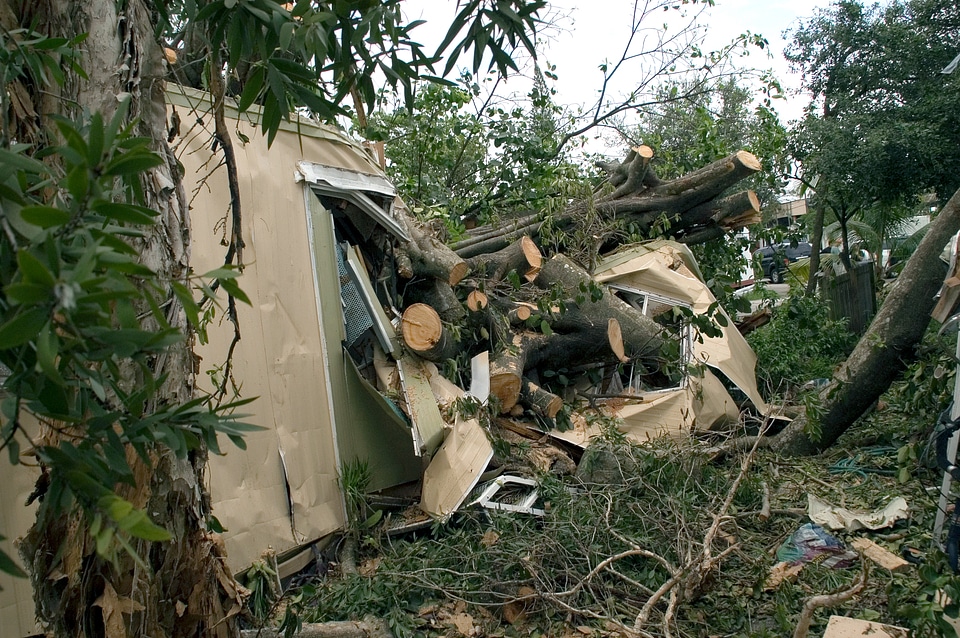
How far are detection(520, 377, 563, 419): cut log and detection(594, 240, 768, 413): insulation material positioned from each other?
60.4 inches

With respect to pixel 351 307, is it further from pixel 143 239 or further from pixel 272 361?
pixel 143 239

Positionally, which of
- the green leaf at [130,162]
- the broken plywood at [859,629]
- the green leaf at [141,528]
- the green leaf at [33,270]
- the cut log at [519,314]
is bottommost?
the broken plywood at [859,629]

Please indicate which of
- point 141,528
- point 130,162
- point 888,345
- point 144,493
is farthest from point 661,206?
point 141,528

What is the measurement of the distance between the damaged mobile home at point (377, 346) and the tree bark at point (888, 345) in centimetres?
86

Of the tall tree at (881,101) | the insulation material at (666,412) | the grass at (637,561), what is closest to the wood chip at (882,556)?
the grass at (637,561)

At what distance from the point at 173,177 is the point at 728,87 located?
31.8ft

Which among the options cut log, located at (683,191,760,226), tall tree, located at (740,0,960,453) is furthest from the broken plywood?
tall tree, located at (740,0,960,453)

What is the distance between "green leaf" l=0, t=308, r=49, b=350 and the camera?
1.00 m

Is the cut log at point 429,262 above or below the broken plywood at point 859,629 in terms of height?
above

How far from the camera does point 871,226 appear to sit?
15.7m

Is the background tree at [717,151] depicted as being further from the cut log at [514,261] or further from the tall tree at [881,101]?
the tall tree at [881,101]

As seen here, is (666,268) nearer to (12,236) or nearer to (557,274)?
(557,274)

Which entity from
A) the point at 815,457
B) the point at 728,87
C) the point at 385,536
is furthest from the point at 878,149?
the point at 385,536

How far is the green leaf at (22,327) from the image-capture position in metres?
1.00
